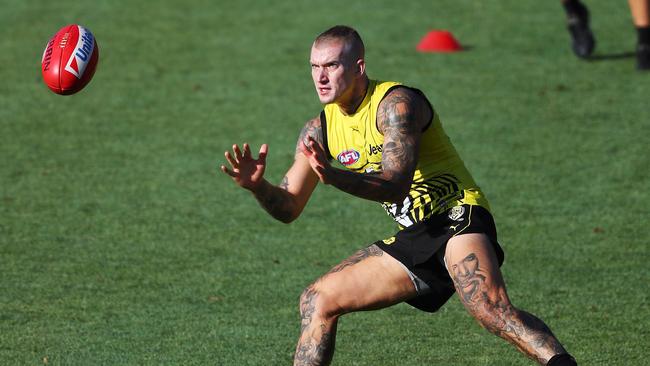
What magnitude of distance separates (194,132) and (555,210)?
13.0 ft

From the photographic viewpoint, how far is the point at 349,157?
18.7 feet

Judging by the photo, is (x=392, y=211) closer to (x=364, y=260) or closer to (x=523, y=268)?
(x=364, y=260)

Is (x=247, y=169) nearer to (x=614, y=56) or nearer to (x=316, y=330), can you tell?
(x=316, y=330)

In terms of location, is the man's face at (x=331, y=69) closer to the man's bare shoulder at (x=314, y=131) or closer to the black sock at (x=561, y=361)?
the man's bare shoulder at (x=314, y=131)

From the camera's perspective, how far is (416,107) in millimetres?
5422

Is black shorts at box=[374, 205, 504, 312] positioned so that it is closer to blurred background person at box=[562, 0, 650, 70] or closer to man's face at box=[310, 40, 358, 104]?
man's face at box=[310, 40, 358, 104]

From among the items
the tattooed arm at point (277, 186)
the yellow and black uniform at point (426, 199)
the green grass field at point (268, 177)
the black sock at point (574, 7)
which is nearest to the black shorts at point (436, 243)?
the yellow and black uniform at point (426, 199)

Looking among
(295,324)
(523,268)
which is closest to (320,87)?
(295,324)

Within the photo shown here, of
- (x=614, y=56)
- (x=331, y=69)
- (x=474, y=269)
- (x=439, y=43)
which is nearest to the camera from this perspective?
(x=474, y=269)

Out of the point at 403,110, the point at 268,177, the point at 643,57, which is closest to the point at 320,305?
the point at 403,110

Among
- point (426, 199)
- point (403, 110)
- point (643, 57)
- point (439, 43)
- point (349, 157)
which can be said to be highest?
point (439, 43)

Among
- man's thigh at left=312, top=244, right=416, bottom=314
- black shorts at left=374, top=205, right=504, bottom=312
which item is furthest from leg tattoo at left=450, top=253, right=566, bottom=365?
man's thigh at left=312, top=244, right=416, bottom=314

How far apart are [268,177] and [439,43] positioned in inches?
170

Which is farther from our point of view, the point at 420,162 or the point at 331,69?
the point at 420,162
